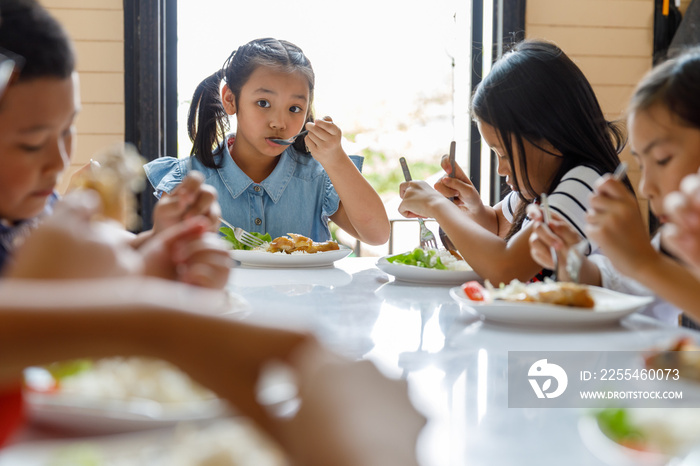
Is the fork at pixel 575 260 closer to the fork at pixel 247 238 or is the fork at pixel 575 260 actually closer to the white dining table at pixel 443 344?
the white dining table at pixel 443 344

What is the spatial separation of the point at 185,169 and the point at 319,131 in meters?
0.62

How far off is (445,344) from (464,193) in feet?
4.71

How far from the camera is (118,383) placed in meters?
0.68

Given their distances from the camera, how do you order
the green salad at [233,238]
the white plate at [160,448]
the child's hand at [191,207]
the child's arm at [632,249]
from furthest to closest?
the green salad at [233,238]
the child's hand at [191,207]
the child's arm at [632,249]
the white plate at [160,448]

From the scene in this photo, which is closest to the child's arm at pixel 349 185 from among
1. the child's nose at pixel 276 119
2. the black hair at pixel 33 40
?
the child's nose at pixel 276 119

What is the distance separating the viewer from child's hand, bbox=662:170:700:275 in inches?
28.6

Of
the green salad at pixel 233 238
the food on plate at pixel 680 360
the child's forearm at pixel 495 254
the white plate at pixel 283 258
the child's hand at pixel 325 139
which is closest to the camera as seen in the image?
the food on plate at pixel 680 360

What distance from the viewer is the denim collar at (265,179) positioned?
2541 mm

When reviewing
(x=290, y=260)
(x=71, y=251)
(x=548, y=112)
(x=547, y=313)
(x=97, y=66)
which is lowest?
(x=290, y=260)

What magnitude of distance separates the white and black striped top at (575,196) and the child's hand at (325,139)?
88cm

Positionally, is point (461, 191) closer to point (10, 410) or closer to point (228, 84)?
point (228, 84)

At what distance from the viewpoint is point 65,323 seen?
1.20 feet

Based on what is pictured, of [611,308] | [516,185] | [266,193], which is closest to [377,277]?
[516,185]

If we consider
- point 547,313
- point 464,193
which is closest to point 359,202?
point 464,193
